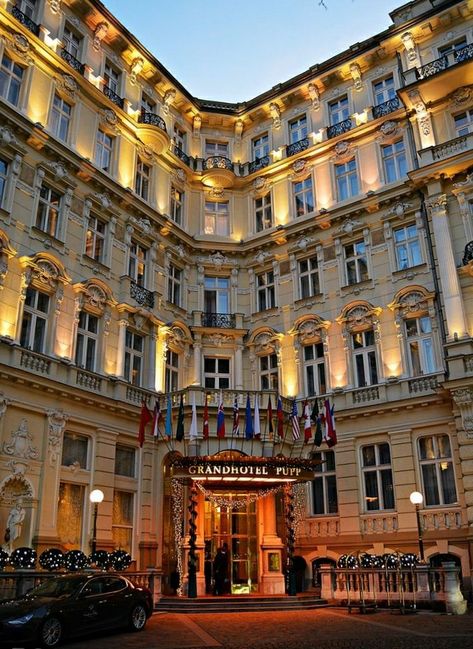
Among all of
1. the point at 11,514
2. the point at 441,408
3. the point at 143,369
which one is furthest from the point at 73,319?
the point at 441,408

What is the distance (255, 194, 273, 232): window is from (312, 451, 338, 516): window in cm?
1202

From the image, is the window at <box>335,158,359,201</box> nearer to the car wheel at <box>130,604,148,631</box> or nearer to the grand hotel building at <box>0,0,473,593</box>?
the grand hotel building at <box>0,0,473,593</box>

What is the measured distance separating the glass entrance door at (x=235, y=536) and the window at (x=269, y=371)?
6.02 meters

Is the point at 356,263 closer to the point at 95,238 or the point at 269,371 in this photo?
the point at 269,371

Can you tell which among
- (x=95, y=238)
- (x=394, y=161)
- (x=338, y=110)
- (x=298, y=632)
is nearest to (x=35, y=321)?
(x=95, y=238)

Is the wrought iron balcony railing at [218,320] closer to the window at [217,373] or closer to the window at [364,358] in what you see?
the window at [217,373]

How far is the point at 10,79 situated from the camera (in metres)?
23.0

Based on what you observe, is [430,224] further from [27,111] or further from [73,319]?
[27,111]

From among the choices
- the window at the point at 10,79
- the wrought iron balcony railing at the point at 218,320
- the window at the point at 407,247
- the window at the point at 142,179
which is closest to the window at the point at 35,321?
the window at the point at 10,79

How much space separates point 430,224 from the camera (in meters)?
25.1

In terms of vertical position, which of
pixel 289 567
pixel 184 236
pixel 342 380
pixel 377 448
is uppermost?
pixel 184 236

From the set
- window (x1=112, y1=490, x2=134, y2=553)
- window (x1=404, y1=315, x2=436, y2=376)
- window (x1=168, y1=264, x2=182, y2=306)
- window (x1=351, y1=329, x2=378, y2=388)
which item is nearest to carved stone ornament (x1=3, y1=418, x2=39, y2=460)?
window (x1=112, y1=490, x2=134, y2=553)

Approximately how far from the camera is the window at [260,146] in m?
33.1

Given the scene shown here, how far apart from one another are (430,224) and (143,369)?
43.7 ft
